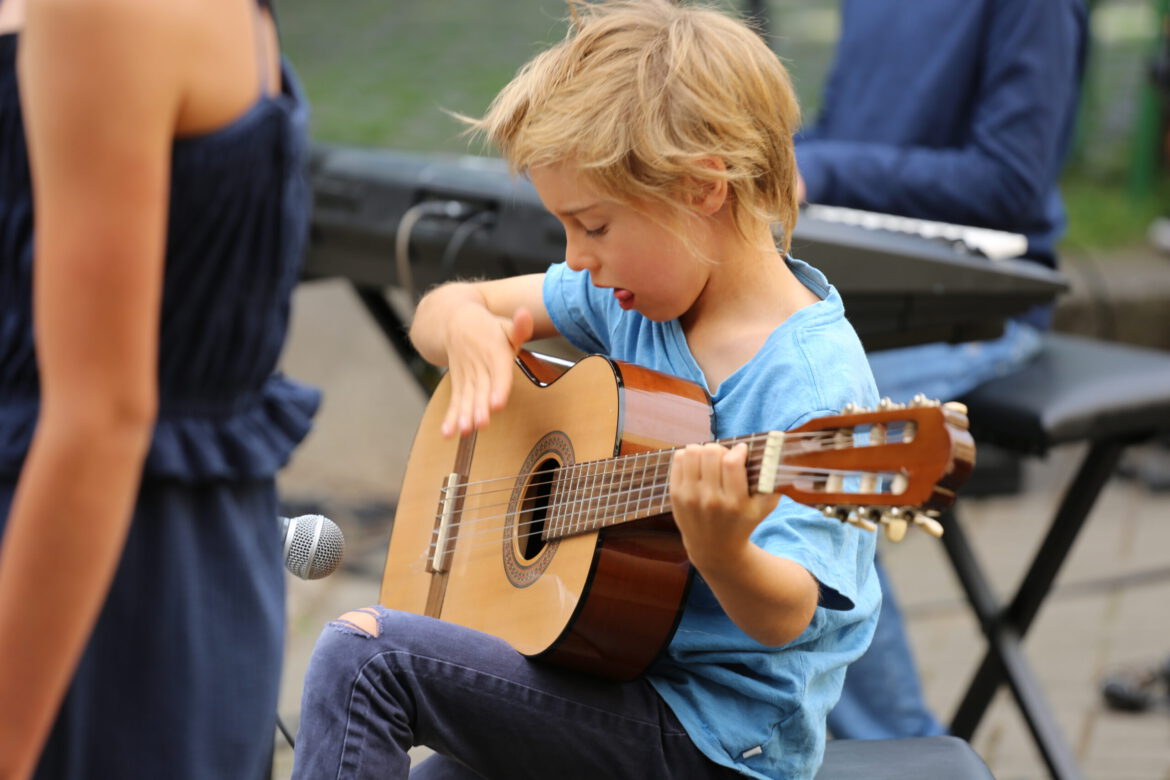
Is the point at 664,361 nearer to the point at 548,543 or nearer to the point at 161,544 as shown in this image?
the point at 548,543

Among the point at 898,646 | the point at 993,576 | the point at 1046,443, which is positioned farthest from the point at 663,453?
the point at 993,576

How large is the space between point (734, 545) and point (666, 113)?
486 mm

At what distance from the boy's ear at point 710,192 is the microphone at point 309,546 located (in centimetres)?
54

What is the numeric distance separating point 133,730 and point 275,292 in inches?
13.8

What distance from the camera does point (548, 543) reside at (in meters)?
1.50

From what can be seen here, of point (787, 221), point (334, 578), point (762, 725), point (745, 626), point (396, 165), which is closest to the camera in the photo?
point (745, 626)

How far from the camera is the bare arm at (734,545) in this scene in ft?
3.82

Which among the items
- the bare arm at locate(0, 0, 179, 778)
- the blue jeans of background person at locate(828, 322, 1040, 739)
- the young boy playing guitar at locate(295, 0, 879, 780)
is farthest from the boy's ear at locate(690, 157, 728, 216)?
the blue jeans of background person at locate(828, 322, 1040, 739)

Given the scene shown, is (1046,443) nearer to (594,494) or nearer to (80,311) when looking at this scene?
(594,494)

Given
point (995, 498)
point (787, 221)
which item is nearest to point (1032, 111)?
point (787, 221)

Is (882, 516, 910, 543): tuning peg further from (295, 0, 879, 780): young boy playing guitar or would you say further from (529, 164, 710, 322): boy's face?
(529, 164, 710, 322): boy's face

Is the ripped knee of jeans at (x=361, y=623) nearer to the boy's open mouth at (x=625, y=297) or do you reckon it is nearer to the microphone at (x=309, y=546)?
the microphone at (x=309, y=546)

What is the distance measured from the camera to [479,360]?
1655 millimetres

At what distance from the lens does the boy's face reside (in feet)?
4.70
